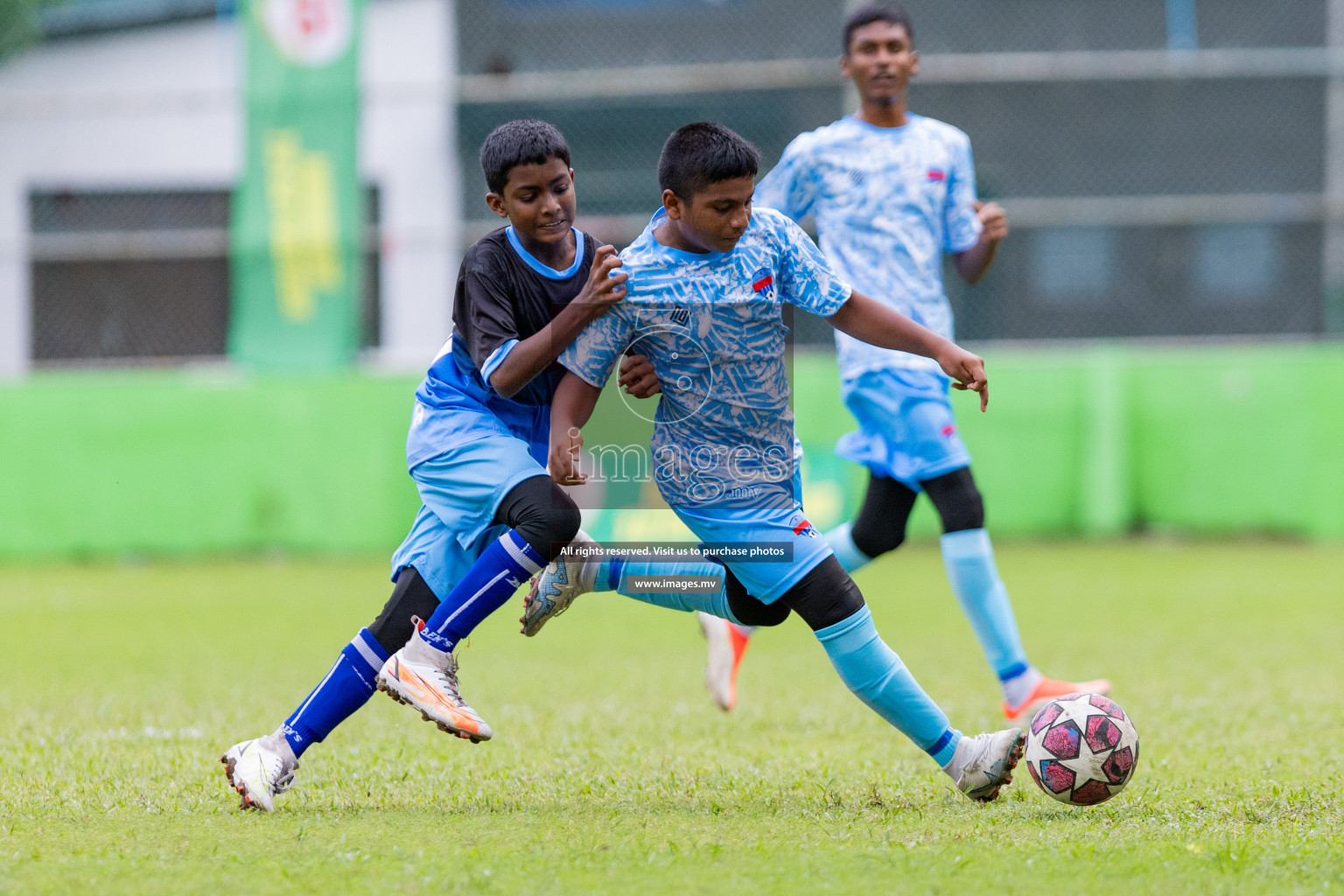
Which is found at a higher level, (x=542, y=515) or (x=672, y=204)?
(x=672, y=204)

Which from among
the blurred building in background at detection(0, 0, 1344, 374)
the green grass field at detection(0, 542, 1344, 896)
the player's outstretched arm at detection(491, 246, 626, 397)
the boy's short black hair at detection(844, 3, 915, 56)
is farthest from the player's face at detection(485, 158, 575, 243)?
the blurred building in background at detection(0, 0, 1344, 374)

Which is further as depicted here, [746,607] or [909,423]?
[909,423]

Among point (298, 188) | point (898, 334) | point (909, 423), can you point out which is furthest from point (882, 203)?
point (298, 188)

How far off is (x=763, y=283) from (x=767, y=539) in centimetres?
59

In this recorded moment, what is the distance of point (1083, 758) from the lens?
11.0 ft

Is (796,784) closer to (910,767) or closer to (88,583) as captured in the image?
(910,767)

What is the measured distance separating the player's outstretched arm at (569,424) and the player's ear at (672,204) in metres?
0.43

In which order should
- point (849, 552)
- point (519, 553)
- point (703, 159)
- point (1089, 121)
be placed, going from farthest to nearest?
point (1089, 121) → point (849, 552) → point (519, 553) → point (703, 159)


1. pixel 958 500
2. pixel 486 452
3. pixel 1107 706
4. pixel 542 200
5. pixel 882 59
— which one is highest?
pixel 882 59

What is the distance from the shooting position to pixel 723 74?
35.5 feet

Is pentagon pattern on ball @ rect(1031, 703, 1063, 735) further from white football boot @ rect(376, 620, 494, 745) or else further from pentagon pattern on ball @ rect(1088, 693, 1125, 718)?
white football boot @ rect(376, 620, 494, 745)

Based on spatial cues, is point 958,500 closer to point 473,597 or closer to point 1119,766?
point 1119,766

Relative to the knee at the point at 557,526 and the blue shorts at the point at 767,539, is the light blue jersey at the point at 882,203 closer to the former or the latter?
the blue shorts at the point at 767,539

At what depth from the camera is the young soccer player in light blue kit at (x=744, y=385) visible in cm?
335
